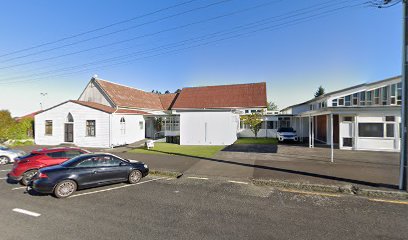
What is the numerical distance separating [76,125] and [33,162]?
1403 cm

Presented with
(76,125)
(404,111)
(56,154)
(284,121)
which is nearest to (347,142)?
(404,111)

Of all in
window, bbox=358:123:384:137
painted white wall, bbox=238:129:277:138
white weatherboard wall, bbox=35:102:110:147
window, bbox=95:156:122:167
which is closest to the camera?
window, bbox=95:156:122:167

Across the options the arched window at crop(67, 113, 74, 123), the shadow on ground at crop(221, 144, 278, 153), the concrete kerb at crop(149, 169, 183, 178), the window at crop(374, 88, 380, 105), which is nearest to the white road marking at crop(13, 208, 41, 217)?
the concrete kerb at crop(149, 169, 183, 178)

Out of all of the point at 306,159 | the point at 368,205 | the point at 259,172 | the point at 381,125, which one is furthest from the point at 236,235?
the point at 381,125

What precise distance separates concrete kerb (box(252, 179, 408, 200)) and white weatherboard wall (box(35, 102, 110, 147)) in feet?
56.4

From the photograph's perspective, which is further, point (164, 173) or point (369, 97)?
point (369, 97)

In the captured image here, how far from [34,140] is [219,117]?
67.9 ft

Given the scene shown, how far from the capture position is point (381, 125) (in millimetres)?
15234

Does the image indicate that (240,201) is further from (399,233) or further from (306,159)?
(306,159)

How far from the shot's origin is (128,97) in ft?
93.6

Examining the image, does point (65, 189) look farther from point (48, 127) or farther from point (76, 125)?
point (48, 127)

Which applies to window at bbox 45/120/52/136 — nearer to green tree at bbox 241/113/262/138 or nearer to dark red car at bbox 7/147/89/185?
dark red car at bbox 7/147/89/185

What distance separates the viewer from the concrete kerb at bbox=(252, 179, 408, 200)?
22.3 feet

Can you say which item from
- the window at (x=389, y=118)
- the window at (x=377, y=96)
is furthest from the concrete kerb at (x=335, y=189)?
the window at (x=377, y=96)
